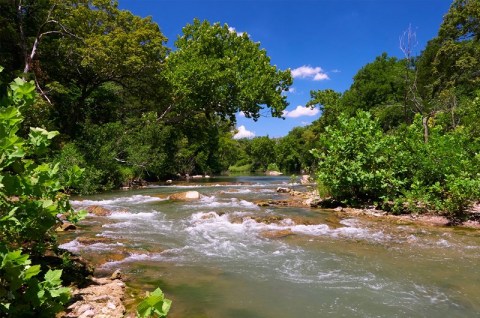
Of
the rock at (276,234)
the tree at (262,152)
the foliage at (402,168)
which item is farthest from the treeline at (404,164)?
the tree at (262,152)

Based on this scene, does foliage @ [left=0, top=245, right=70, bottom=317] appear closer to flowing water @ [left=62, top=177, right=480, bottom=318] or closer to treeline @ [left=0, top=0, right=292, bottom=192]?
flowing water @ [left=62, top=177, right=480, bottom=318]

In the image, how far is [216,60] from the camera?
27.5 meters

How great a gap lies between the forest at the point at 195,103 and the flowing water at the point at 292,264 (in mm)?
2706

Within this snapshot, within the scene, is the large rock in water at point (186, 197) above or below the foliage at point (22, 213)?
below

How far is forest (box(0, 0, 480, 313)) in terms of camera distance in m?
13.4

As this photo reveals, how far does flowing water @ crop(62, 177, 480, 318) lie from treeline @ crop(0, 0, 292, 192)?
41.7 feet

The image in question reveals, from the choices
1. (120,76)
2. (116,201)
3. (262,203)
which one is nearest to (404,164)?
(262,203)

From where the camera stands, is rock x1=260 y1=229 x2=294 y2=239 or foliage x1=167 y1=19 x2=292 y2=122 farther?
foliage x1=167 y1=19 x2=292 y2=122

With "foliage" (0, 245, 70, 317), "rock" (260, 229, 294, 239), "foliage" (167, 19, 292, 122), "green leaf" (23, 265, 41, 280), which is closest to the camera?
"foliage" (0, 245, 70, 317)

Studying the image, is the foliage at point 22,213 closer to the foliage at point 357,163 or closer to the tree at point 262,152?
the foliage at point 357,163

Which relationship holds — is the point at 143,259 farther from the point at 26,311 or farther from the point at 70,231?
the point at 26,311

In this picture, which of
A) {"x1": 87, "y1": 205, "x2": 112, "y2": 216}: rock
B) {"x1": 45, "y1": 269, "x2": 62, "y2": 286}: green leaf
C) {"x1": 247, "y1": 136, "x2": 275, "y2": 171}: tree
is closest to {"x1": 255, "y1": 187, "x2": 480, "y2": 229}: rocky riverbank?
{"x1": 87, "y1": 205, "x2": 112, "y2": 216}: rock

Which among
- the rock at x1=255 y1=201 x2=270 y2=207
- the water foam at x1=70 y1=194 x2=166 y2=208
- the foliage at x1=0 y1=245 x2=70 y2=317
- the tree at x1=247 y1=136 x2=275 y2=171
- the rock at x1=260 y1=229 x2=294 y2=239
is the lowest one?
the rock at x1=260 y1=229 x2=294 y2=239

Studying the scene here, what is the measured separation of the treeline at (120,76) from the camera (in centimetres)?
2200
